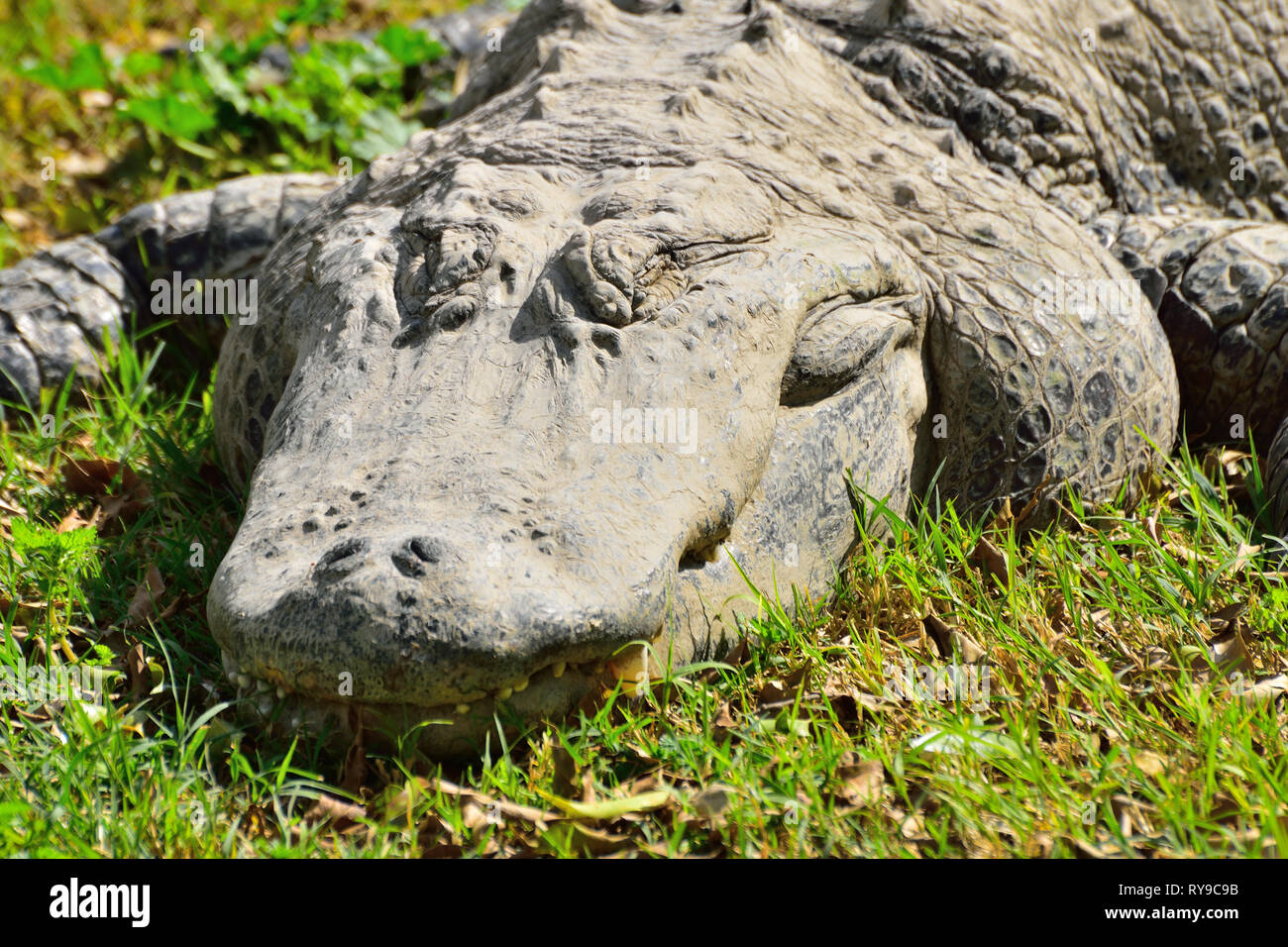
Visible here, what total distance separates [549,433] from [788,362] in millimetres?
739

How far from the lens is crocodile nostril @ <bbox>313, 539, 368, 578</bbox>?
2217mm

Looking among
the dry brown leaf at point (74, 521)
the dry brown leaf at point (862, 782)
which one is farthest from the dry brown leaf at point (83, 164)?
the dry brown leaf at point (862, 782)

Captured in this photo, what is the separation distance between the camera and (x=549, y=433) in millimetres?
2525

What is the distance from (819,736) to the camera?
101 inches

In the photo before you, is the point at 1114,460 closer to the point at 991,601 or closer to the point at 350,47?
the point at 991,601

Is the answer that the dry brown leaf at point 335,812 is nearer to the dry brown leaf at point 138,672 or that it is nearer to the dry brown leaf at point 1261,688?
the dry brown leaf at point 138,672

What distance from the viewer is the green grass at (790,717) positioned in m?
2.29

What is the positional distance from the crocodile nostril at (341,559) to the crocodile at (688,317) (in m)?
0.01

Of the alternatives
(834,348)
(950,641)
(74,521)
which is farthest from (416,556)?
(74,521)

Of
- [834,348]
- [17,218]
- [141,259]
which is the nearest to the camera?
[834,348]

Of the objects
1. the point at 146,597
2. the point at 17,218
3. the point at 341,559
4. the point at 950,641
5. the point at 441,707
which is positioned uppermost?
the point at 341,559

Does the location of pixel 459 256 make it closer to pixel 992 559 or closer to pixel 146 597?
pixel 146 597

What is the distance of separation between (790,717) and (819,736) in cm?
9
